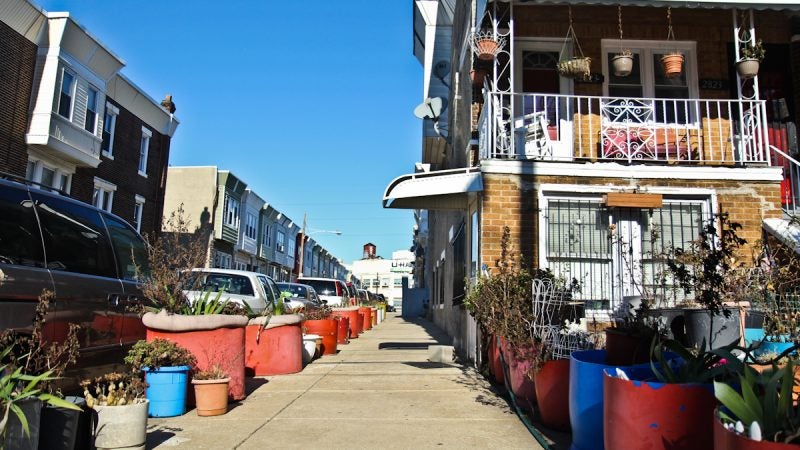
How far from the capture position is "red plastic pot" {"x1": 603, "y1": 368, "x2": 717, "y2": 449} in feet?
9.90

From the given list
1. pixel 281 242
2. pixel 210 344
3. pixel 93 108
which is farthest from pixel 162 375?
pixel 281 242

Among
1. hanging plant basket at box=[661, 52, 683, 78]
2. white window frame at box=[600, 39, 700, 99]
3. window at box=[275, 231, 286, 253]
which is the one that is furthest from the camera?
window at box=[275, 231, 286, 253]

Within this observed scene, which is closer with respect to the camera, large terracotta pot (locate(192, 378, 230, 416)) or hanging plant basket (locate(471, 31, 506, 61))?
large terracotta pot (locate(192, 378, 230, 416))

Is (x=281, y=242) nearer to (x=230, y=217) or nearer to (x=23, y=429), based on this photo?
(x=230, y=217)

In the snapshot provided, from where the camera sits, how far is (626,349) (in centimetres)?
452

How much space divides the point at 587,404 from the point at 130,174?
24.4 meters

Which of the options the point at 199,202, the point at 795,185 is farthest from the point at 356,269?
the point at 795,185

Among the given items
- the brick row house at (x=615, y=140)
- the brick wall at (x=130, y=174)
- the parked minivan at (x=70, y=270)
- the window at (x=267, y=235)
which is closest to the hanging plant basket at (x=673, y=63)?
the brick row house at (x=615, y=140)

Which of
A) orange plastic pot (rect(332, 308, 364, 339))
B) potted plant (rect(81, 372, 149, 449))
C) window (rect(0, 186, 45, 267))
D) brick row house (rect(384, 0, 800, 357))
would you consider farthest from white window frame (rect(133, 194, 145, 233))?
potted plant (rect(81, 372, 149, 449))

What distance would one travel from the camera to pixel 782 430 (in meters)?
2.35

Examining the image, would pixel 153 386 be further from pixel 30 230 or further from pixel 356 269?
pixel 356 269

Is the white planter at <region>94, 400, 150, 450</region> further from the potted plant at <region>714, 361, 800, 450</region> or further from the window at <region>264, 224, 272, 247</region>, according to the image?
the window at <region>264, 224, 272, 247</region>

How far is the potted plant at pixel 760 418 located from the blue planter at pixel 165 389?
484 centimetres

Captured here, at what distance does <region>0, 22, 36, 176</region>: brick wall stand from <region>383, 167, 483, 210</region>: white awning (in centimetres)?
1329
